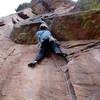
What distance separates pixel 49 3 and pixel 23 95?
65.2 ft

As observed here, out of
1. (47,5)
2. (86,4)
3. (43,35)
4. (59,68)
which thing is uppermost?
(43,35)

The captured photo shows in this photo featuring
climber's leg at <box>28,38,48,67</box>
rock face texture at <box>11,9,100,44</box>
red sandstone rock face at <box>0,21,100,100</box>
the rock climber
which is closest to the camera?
red sandstone rock face at <box>0,21,100,100</box>

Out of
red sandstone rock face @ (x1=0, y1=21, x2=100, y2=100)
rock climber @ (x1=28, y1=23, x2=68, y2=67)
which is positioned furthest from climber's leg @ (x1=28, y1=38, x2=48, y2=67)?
red sandstone rock face @ (x1=0, y1=21, x2=100, y2=100)

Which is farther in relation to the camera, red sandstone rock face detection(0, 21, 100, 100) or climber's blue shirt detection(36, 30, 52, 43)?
climber's blue shirt detection(36, 30, 52, 43)

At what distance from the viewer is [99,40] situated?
12.3m

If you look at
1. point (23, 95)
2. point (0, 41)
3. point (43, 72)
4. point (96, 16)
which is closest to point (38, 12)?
point (0, 41)

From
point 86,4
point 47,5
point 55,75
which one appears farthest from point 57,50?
point 47,5

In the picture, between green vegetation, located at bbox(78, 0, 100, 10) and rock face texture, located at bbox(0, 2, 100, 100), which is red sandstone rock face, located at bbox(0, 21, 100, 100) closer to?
rock face texture, located at bbox(0, 2, 100, 100)

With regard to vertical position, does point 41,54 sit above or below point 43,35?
below

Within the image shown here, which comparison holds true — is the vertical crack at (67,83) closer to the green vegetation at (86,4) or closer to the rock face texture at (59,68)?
the rock face texture at (59,68)

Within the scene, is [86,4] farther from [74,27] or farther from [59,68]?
[59,68]

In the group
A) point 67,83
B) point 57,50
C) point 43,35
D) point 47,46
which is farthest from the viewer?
point 43,35

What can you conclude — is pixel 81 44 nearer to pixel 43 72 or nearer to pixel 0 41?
pixel 43 72

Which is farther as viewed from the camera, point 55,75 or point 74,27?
point 74,27
